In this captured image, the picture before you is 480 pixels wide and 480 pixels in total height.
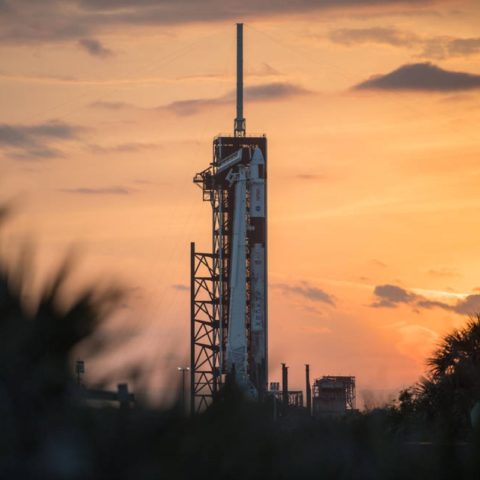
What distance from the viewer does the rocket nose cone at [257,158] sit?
85.5 meters

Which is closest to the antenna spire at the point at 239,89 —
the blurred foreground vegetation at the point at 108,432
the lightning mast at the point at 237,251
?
the lightning mast at the point at 237,251

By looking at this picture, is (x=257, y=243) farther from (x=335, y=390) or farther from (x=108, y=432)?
(x=108, y=432)

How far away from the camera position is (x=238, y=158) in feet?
277

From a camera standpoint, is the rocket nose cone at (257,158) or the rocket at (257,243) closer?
the rocket at (257,243)

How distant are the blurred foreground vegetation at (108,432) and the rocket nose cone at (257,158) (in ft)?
234

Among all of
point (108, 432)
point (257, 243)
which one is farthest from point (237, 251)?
point (108, 432)

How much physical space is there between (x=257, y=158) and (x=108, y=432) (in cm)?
7346

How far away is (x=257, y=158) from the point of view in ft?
282

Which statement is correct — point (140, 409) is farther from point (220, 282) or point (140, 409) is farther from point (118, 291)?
point (220, 282)

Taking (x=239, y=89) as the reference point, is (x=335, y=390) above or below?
below

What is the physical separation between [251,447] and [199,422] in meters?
0.60

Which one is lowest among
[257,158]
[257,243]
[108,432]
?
[108,432]

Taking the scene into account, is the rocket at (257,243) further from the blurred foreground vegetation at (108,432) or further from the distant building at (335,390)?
the blurred foreground vegetation at (108,432)

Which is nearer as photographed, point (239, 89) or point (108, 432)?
point (108, 432)
